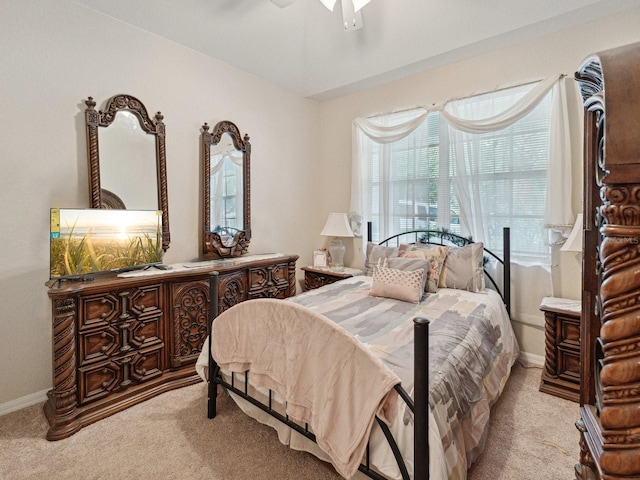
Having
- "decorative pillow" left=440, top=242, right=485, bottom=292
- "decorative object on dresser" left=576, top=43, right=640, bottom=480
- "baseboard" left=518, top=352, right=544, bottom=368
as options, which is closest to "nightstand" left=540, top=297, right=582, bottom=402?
"baseboard" left=518, top=352, right=544, bottom=368

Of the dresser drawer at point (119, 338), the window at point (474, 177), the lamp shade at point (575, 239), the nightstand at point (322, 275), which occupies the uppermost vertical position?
the window at point (474, 177)

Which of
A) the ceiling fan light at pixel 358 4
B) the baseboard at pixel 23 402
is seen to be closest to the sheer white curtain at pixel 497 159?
the ceiling fan light at pixel 358 4

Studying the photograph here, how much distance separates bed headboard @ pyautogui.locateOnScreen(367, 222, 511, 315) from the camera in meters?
2.87

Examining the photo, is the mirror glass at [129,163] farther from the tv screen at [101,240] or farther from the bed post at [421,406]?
the bed post at [421,406]

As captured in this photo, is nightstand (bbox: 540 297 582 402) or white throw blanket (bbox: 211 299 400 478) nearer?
white throw blanket (bbox: 211 299 400 478)

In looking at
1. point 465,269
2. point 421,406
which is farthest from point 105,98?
point 465,269

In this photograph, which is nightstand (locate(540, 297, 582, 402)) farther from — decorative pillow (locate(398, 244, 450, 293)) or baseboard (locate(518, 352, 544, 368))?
decorative pillow (locate(398, 244, 450, 293))

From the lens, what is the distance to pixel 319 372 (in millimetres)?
1361

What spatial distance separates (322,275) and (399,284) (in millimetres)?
1409

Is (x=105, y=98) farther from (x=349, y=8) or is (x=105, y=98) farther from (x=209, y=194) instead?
(x=349, y=8)

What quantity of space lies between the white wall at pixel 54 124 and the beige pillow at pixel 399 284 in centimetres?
182

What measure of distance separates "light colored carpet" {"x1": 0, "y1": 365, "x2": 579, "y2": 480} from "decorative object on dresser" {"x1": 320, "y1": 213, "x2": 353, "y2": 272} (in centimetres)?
211

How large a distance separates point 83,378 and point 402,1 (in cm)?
355

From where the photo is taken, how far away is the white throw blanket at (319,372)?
1.22 m
